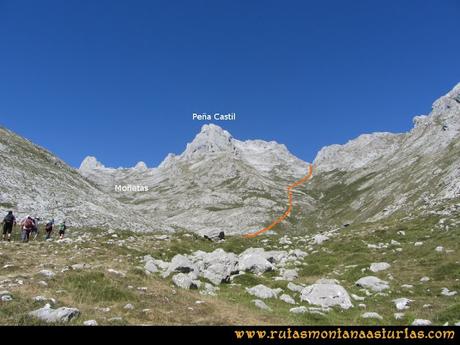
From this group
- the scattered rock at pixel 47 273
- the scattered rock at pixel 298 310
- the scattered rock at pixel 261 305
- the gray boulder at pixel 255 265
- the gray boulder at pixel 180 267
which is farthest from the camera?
the gray boulder at pixel 255 265

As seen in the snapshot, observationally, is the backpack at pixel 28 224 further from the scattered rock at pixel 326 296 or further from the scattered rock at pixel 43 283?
the scattered rock at pixel 326 296

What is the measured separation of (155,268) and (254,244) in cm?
2629

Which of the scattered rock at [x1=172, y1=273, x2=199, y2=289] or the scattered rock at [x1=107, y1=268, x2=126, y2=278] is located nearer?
the scattered rock at [x1=107, y1=268, x2=126, y2=278]

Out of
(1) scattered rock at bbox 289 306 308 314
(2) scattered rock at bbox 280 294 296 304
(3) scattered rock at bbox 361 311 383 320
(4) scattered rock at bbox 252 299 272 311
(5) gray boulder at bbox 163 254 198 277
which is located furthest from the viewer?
(5) gray boulder at bbox 163 254 198 277

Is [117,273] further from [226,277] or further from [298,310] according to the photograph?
[298,310]

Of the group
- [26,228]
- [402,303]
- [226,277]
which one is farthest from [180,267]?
[26,228]

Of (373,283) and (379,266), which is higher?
(379,266)

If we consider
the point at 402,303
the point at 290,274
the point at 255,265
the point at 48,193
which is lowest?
the point at 402,303

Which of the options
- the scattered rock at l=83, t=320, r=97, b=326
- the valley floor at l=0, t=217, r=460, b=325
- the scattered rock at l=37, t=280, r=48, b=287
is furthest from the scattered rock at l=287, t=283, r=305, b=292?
the scattered rock at l=83, t=320, r=97, b=326

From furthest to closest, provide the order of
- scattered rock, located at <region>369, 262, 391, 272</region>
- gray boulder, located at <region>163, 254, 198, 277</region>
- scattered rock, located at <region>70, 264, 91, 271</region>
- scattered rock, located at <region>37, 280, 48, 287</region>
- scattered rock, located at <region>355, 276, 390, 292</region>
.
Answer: scattered rock, located at <region>369, 262, 391, 272</region> < scattered rock, located at <region>355, 276, 390, 292</region> < gray boulder, located at <region>163, 254, 198, 277</region> < scattered rock, located at <region>70, 264, 91, 271</region> < scattered rock, located at <region>37, 280, 48, 287</region>

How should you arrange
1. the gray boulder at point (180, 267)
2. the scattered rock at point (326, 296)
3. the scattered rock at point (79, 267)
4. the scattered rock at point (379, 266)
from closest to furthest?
the scattered rock at point (79, 267) < the scattered rock at point (326, 296) < the gray boulder at point (180, 267) < the scattered rock at point (379, 266)

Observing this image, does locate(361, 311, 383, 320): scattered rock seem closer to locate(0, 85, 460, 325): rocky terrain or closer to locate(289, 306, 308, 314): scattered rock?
locate(0, 85, 460, 325): rocky terrain

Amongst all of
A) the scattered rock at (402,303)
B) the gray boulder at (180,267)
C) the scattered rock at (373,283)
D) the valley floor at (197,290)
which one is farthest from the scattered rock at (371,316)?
the gray boulder at (180,267)
